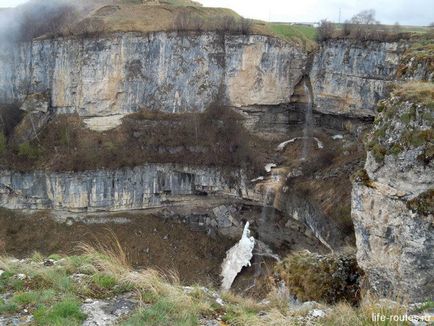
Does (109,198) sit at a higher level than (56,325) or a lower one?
lower

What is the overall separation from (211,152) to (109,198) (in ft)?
29.3

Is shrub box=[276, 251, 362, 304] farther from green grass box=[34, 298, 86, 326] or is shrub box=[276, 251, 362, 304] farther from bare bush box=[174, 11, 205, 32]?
bare bush box=[174, 11, 205, 32]

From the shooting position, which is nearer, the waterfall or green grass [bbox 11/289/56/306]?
green grass [bbox 11/289/56/306]

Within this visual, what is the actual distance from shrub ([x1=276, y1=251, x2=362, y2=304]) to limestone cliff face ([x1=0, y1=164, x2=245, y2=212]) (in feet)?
59.5

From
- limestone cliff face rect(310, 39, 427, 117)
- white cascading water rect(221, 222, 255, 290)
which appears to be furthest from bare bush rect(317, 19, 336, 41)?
white cascading water rect(221, 222, 255, 290)

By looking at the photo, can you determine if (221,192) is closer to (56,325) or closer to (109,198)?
(109,198)

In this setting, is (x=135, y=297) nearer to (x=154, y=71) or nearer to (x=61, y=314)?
(x=61, y=314)

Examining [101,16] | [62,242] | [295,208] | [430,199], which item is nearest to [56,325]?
[430,199]

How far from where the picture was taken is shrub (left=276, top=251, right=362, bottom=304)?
1383cm

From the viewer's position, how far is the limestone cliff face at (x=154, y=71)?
36500 mm

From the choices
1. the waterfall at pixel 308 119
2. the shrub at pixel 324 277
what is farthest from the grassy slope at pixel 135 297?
the waterfall at pixel 308 119

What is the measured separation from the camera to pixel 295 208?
28.5m

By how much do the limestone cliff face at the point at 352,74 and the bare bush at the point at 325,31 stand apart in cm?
63

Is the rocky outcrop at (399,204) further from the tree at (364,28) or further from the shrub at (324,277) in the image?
the tree at (364,28)
